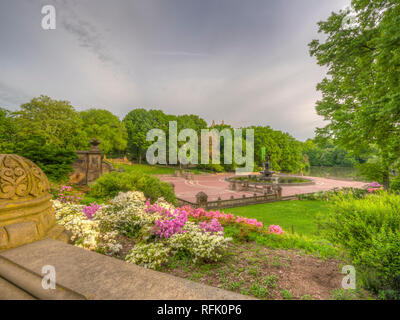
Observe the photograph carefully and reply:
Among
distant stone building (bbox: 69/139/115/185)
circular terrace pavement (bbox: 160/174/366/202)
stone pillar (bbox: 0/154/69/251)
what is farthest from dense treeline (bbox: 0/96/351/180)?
circular terrace pavement (bbox: 160/174/366/202)

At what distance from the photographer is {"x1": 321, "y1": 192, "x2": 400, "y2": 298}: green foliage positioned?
2502 millimetres

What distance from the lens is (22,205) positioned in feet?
7.34

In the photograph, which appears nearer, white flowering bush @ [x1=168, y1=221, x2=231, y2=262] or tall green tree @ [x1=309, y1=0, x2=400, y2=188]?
white flowering bush @ [x1=168, y1=221, x2=231, y2=262]

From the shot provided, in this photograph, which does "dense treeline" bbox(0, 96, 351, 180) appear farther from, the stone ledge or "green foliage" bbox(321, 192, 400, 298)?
"green foliage" bbox(321, 192, 400, 298)

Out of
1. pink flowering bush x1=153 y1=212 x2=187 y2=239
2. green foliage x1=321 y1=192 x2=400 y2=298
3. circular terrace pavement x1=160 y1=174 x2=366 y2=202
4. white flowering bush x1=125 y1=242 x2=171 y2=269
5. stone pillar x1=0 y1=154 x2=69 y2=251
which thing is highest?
stone pillar x1=0 y1=154 x2=69 y2=251

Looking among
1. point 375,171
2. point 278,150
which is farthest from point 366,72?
point 278,150

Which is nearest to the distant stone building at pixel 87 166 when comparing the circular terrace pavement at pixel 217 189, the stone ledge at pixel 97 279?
the circular terrace pavement at pixel 217 189

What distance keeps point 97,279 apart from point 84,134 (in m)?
27.8

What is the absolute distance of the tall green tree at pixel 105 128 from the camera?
3490 centimetres

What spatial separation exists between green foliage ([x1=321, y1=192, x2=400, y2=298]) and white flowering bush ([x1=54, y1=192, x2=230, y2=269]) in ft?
7.18

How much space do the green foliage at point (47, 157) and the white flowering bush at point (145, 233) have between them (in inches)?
211

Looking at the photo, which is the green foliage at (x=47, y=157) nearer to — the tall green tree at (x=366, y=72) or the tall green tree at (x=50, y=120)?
the tall green tree at (x=50, y=120)
